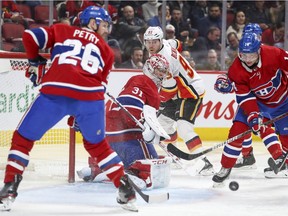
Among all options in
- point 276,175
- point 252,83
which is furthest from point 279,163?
point 252,83

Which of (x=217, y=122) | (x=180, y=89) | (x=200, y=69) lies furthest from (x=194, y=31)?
(x=180, y=89)

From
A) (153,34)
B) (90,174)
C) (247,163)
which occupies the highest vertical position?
(153,34)

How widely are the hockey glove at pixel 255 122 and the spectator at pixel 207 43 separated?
325 cm

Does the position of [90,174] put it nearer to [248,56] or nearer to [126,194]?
[126,194]

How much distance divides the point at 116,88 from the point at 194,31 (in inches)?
54.0

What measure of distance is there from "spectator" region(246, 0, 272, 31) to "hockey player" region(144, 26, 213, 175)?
296 centimetres

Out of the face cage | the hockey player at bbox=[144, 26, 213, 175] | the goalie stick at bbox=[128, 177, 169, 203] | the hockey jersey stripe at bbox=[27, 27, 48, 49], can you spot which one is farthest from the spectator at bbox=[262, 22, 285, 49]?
the hockey jersey stripe at bbox=[27, 27, 48, 49]

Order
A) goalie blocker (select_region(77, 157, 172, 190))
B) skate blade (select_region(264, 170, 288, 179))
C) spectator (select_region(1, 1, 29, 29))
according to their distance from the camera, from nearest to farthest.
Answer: goalie blocker (select_region(77, 157, 172, 190)) < skate blade (select_region(264, 170, 288, 179)) < spectator (select_region(1, 1, 29, 29))

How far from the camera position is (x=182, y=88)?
5.99 m

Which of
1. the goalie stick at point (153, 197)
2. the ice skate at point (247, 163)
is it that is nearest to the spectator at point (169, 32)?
the ice skate at point (247, 163)

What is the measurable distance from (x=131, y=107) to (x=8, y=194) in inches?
46.8

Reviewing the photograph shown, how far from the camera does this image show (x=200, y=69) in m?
8.23

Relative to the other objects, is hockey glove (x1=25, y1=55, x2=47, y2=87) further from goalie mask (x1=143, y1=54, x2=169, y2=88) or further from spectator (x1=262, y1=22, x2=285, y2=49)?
spectator (x1=262, y1=22, x2=285, y2=49)

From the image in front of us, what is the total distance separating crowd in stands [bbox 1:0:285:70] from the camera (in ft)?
25.5
